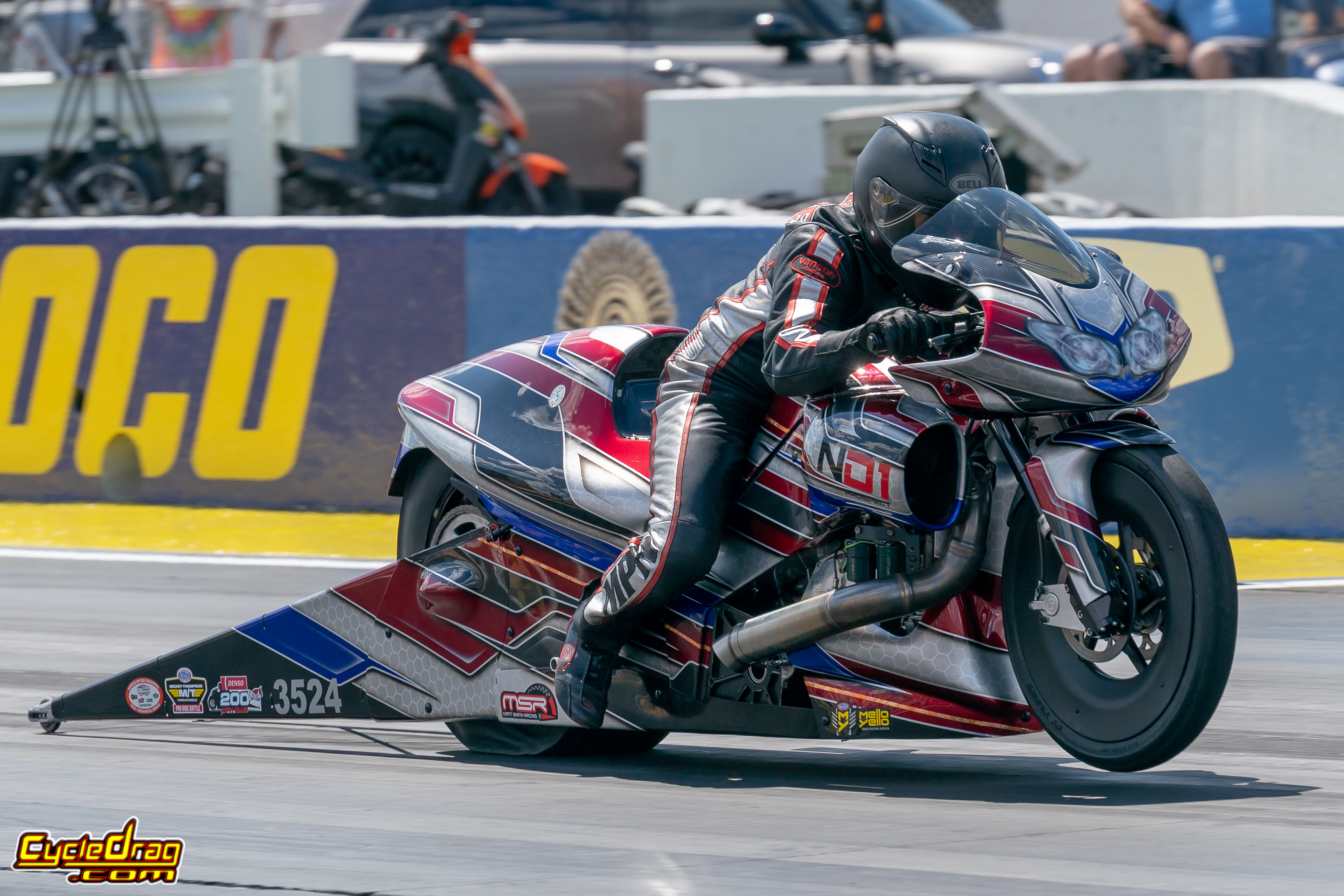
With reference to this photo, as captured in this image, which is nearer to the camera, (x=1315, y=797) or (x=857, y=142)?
(x=1315, y=797)

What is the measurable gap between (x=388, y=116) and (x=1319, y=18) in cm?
721

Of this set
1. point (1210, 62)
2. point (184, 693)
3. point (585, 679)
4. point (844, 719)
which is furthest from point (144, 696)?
point (1210, 62)

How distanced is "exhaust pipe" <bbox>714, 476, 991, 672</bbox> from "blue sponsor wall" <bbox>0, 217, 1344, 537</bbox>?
5147 mm

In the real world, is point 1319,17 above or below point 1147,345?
below

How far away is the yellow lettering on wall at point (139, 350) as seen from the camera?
1212 cm

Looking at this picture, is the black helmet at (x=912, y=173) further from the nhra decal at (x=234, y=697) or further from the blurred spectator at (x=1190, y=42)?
the blurred spectator at (x=1190, y=42)

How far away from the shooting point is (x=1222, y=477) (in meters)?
10.1

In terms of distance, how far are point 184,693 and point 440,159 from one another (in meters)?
11.3

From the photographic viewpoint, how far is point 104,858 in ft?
15.8

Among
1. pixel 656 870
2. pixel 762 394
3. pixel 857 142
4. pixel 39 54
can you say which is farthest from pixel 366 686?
pixel 39 54

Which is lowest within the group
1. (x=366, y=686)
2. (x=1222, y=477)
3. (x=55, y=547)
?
(x=55, y=547)

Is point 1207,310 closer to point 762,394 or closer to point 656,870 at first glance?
point 762,394

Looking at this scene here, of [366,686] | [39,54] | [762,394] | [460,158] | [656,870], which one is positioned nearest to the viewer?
[656,870]

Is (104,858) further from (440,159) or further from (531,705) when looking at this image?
(440,159)
